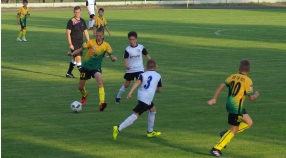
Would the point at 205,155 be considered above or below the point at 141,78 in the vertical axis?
below

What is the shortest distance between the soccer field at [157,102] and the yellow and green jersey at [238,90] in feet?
2.75

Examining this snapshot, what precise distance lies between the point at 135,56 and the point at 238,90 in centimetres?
469

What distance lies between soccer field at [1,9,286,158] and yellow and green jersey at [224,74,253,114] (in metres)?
0.84

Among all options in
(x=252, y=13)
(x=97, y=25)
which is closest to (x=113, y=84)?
(x=97, y=25)

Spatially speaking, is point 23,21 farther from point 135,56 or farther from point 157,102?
point 135,56

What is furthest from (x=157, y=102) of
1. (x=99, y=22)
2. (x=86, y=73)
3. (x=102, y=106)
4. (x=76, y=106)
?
(x=99, y=22)

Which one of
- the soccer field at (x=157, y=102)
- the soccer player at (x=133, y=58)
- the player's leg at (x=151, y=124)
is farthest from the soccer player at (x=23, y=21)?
the player's leg at (x=151, y=124)

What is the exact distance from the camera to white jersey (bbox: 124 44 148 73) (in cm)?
1431

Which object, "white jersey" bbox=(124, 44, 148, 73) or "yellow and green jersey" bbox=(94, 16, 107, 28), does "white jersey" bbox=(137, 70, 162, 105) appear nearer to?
"white jersey" bbox=(124, 44, 148, 73)

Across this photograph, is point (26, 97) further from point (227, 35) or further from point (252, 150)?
point (227, 35)

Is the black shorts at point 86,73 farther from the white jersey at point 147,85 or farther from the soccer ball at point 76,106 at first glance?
the white jersey at point 147,85

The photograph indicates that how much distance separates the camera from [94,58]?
570 inches

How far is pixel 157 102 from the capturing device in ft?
50.8

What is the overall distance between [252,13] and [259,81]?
33887mm
